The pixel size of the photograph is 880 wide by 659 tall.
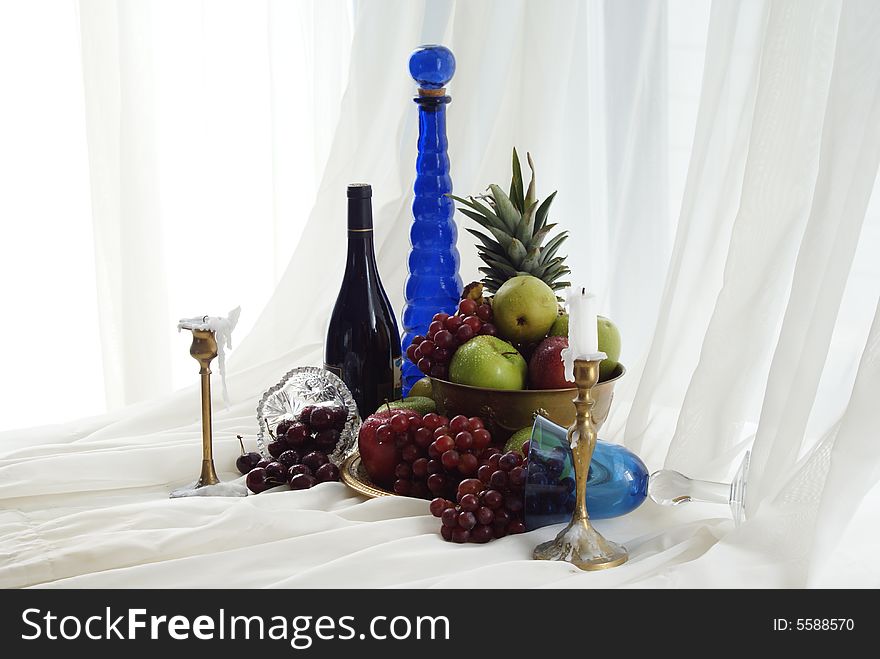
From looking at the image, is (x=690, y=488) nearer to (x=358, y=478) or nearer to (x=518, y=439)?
(x=518, y=439)

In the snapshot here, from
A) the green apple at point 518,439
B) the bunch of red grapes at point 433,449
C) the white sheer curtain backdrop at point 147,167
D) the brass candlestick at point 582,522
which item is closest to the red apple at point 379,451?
the bunch of red grapes at point 433,449

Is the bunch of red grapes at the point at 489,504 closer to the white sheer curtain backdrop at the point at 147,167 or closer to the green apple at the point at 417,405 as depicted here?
the green apple at the point at 417,405

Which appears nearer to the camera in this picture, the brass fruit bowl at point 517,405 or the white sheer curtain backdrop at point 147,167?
the brass fruit bowl at point 517,405

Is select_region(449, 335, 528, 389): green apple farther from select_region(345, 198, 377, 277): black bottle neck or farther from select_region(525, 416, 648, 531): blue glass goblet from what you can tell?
select_region(345, 198, 377, 277): black bottle neck

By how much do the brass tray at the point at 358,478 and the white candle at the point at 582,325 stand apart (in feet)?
1.02

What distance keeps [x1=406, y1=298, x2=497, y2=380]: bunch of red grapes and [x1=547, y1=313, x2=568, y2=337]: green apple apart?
0.07 m

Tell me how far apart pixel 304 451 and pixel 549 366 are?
32cm

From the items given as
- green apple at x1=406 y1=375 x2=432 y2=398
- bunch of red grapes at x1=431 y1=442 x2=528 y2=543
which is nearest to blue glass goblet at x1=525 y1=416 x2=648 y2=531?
bunch of red grapes at x1=431 y1=442 x2=528 y2=543

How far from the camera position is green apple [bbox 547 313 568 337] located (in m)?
1.14

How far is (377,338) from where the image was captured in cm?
130

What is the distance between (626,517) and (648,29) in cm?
77

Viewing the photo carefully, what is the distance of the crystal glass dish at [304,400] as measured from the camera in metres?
1.19

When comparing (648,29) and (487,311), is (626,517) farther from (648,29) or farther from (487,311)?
(648,29)
